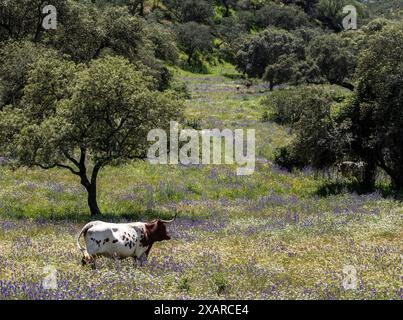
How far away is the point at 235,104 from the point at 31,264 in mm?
45515

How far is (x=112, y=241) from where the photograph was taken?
1193 centimetres

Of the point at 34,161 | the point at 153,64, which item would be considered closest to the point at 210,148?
the point at 153,64

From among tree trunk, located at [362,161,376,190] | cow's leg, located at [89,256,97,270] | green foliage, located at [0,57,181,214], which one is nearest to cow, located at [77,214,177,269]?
cow's leg, located at [89,256,97,270]

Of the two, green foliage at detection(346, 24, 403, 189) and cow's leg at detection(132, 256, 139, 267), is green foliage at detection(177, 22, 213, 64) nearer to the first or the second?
green foliage at detection(346, 24, 403, 189)

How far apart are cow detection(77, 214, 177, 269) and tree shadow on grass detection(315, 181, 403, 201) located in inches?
640

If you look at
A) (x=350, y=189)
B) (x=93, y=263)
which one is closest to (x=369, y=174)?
(x=350, y=189)

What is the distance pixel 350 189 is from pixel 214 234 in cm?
1273

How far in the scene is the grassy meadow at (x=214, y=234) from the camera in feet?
33.6

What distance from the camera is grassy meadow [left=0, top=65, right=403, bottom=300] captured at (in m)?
10.2

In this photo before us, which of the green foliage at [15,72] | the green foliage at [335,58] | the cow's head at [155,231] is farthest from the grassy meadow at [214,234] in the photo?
the green foliage at [335,58]

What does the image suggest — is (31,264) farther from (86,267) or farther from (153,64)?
(153,64)

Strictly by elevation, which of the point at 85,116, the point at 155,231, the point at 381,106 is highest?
the point at 381,106

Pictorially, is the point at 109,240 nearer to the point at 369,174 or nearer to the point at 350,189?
the point at 350,189

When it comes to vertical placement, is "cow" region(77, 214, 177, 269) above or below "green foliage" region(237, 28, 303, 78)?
below
